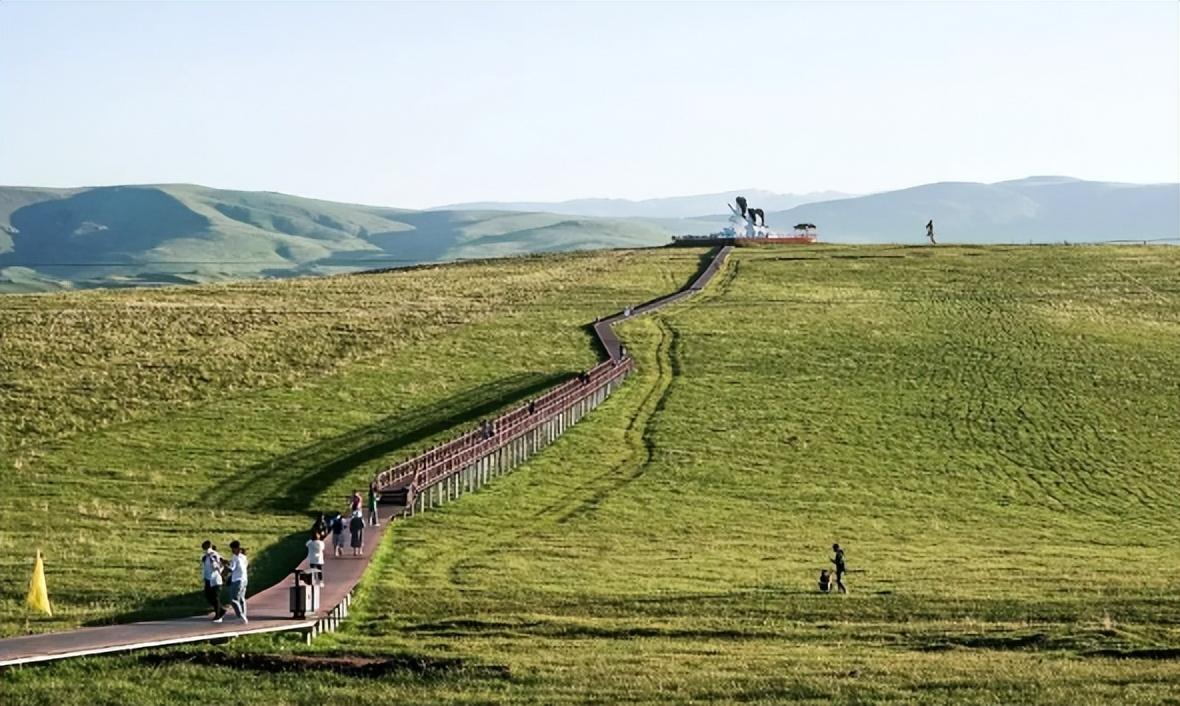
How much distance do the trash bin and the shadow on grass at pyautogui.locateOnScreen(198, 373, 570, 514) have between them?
56.2ft

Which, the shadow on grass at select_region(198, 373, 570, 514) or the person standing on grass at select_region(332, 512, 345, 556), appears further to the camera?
the shadow on grass at select_region(198, 373, 570, 514)

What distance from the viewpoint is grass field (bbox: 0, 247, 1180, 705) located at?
89.8ft

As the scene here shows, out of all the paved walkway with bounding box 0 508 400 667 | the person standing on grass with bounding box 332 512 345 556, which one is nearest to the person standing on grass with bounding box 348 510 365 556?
the person standing on grass with bounding box 332 512 345 556

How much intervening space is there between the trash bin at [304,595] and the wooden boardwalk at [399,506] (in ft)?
0.66

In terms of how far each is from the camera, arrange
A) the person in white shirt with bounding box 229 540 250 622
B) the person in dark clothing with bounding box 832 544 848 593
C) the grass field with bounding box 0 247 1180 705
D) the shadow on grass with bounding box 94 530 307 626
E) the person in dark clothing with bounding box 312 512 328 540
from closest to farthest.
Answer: the grass field with bounding box 0 247 1180 705 → the person in white shirt with bounding box 229 540 250 622 → the shadow on grass with bounding box 94 530 307 626 → the person in dark clothing with bounding box 312 512 328 540 → the person in dark clothing with bounding box 832 544 848 593

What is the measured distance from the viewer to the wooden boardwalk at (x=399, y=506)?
2895 centimetres

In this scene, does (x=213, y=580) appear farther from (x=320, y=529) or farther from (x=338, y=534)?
(x=338, y=534)

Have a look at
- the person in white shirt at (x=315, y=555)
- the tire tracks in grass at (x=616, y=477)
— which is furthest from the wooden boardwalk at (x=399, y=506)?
the tire tracks in grass at (x=616, y=477)

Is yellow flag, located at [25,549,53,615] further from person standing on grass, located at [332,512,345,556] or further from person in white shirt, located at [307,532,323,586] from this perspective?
person standing on grass, located at [332,512,345,556]

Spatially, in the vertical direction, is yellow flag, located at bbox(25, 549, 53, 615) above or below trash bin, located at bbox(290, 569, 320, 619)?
below

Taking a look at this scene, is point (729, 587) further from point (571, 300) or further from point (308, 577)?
point (571, 300)

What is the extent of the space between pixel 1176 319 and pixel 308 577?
7985 centimetres

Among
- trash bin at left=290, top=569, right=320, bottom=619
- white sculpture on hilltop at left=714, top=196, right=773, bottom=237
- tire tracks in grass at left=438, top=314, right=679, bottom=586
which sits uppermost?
white sculpture on hilltop at left=714, top=196, right=773, bottom=237

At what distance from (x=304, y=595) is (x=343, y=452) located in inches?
1058
